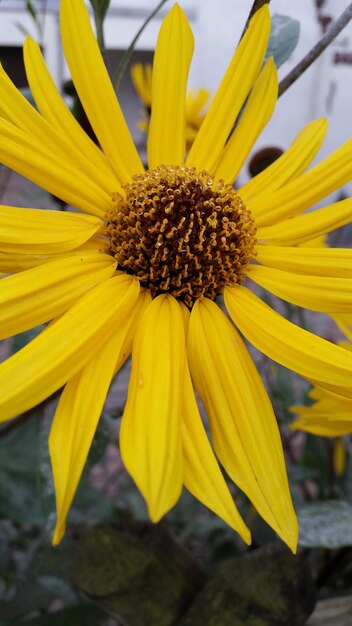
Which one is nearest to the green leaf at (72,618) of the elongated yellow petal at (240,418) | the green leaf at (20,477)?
the green leaf at (20,477)

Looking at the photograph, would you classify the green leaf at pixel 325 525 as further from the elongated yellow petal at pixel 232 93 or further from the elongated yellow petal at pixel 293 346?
the elongated yellow petal at pixel 232 93

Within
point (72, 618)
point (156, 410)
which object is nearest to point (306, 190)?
point (156, 410)

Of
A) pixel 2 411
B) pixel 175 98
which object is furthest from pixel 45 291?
pixel 175 98

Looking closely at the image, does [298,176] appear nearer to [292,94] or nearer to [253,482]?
[253,482]

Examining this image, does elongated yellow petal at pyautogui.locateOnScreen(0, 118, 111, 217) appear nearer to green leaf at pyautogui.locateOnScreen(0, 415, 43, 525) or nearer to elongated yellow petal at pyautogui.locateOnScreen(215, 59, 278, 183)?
elongated yellow petal at pyautogui.locateOnScreen(215, 59, 278, 183)

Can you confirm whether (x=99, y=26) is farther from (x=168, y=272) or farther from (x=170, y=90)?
(x=168, y=272)
